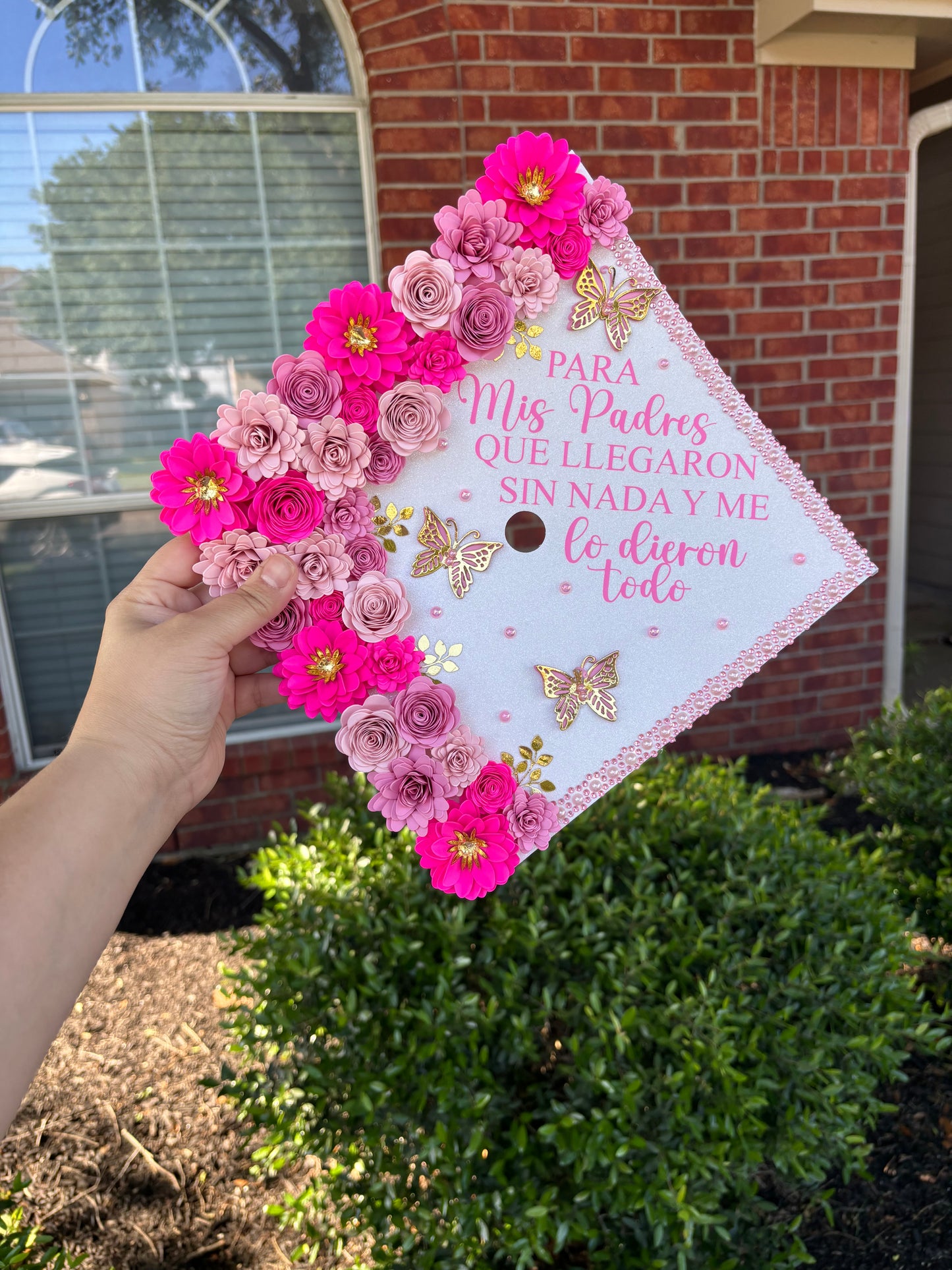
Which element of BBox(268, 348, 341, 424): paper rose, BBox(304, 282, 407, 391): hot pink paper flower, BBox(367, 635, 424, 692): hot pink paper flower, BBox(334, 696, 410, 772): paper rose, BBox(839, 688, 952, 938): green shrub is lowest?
BBox(839, 688, 952, 938): green shrub

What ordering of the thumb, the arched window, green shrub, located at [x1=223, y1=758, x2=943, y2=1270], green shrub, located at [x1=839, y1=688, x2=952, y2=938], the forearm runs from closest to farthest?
the forearm < the thumb < green shrub, located at [x1=223, y1=758, x2=943, y2=1270] < green shrub, located at [x1=839, y1=688, x2=952, y2=938] < the arched window

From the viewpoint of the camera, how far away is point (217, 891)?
3.40 meters

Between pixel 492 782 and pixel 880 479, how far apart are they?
3.25 meters

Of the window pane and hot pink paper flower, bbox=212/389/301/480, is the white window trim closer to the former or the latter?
the window pane

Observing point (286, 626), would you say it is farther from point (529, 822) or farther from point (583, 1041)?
point (583, 1041)

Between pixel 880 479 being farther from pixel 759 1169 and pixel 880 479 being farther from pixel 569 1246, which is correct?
pixel 569 1246

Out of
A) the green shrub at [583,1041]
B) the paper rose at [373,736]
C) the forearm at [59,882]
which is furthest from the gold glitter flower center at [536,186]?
the green shrub at [583,1041]

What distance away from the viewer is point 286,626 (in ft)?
4.13

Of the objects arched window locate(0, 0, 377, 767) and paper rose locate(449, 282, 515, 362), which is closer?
paper rose locate(449, 282, 515, 362)

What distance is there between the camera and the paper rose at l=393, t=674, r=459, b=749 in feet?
4.13

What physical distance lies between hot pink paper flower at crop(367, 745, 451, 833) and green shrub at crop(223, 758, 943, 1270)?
0.59 m

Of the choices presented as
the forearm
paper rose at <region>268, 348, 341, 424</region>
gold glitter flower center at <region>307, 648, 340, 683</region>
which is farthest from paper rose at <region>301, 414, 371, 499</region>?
the forearm

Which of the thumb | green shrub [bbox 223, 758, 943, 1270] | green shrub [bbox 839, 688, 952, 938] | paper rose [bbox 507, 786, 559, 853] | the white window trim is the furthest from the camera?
the white window trim

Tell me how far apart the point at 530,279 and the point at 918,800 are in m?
2.10
